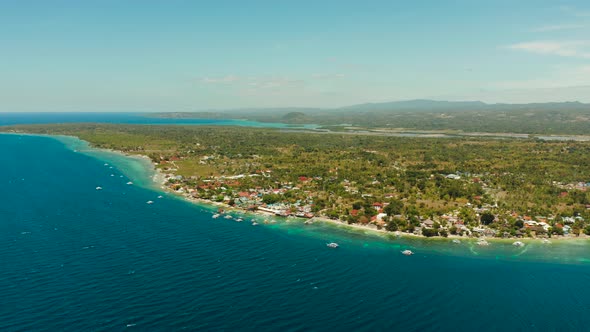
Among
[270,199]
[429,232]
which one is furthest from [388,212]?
[270,199]

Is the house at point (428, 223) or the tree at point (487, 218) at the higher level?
the tree at point (487, 218)

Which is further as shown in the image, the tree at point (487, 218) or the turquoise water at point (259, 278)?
the tree at point (487, 218)

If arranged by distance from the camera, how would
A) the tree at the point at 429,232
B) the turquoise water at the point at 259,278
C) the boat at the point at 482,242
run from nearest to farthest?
the turquoise water at the point at 259,278 → the boat at the point at 482,242 → the tree at the point at 429,232

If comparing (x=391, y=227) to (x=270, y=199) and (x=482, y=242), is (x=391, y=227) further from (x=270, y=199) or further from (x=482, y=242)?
(x=270, y=199)

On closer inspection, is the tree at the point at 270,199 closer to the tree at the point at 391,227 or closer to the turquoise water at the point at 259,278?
the turquoise water at the point at 259,278

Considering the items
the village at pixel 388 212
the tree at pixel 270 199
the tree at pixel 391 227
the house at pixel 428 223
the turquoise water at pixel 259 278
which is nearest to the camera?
the turquoise water at pixel 259 278

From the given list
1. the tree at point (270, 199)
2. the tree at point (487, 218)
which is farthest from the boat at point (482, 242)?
the tree at point (270, 199)

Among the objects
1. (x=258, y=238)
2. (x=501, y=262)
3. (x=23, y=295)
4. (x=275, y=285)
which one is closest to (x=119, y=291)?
(x=23, y=295)

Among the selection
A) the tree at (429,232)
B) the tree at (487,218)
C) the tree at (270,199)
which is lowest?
the tree at (429,232)
